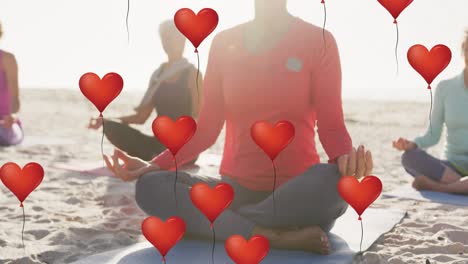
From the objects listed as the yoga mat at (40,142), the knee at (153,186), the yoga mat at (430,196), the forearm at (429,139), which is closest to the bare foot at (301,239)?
the knee at (153,186)

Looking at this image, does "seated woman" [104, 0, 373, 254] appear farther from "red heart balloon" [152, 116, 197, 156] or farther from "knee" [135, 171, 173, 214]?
"red heart balloon" [152, 116, 197, 156]

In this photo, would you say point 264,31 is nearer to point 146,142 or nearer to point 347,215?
point 347,215

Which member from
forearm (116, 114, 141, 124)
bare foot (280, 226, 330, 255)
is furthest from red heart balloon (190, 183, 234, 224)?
forearm (116, 114, 141, 124)

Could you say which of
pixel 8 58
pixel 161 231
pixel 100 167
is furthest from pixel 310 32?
pixel 8 58

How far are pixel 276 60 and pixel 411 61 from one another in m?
0.67

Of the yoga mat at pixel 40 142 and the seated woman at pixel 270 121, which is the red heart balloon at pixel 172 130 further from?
the yoga mat at pixel 40 142

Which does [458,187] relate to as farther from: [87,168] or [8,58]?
[8,58]

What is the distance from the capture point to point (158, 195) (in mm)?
2854

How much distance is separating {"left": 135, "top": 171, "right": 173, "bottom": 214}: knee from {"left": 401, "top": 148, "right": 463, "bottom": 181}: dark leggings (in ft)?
7.62

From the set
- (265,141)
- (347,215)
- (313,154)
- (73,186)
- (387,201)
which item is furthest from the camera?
(73,186)

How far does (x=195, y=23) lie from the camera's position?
8.41 ft

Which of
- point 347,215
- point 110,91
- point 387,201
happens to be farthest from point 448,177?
point 110,91

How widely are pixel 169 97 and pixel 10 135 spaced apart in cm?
253

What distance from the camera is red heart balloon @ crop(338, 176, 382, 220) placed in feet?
7.91
